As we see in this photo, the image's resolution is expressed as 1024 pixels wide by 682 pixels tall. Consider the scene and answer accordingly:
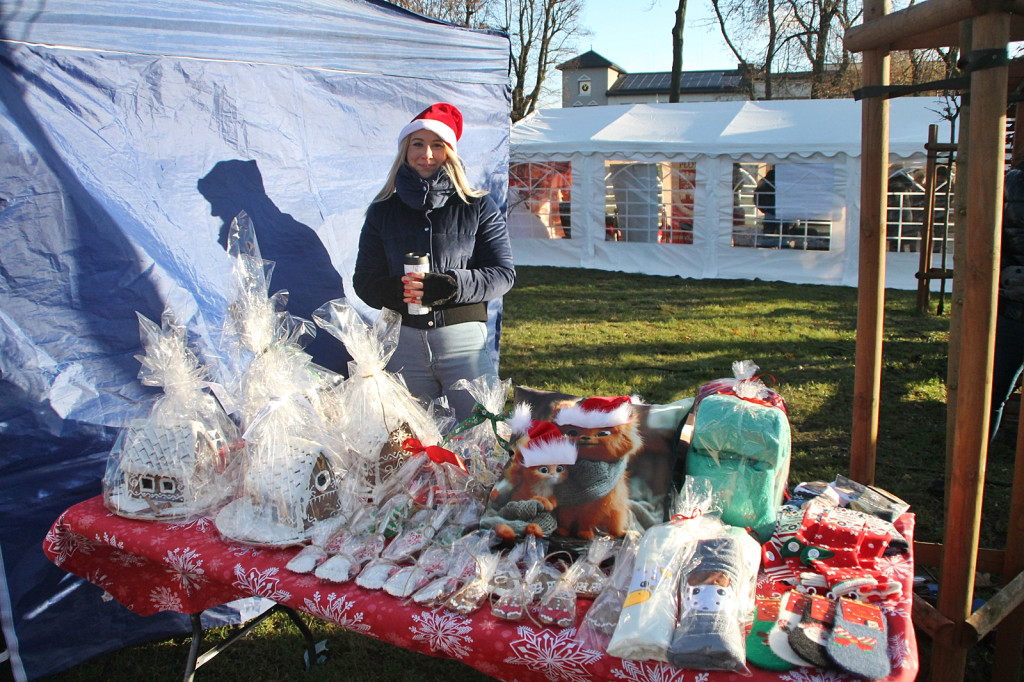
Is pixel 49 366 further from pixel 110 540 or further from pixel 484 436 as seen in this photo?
pixel 484 436

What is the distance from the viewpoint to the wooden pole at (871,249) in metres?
2.01

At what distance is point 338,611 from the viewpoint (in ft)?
5.39

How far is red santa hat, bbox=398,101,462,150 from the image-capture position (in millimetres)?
2629

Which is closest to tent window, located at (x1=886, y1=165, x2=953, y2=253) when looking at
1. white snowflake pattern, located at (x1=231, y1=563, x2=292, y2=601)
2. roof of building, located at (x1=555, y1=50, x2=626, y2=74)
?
white snowflake pattern, located at (x1=231, y1=563, x2=292, y2=601)

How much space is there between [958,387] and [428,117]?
6.28 ft

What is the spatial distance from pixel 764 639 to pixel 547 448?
646 mm

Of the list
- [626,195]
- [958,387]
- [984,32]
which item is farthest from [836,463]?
[626,195]

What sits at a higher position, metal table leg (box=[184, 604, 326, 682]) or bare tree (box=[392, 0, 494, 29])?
bare tree (box=[392, 0, 494, 29])

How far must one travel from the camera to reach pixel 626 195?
467 inches

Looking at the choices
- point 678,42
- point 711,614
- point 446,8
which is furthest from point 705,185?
point 678,42

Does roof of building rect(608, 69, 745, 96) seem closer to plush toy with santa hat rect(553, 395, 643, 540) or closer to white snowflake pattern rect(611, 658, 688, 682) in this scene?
plush toy with santa hat rect(553, 395, 643, 540)

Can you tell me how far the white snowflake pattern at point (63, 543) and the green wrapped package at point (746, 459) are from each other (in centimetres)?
183

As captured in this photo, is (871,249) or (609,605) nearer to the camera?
(609,605)

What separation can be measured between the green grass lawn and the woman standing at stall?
1.10 m
